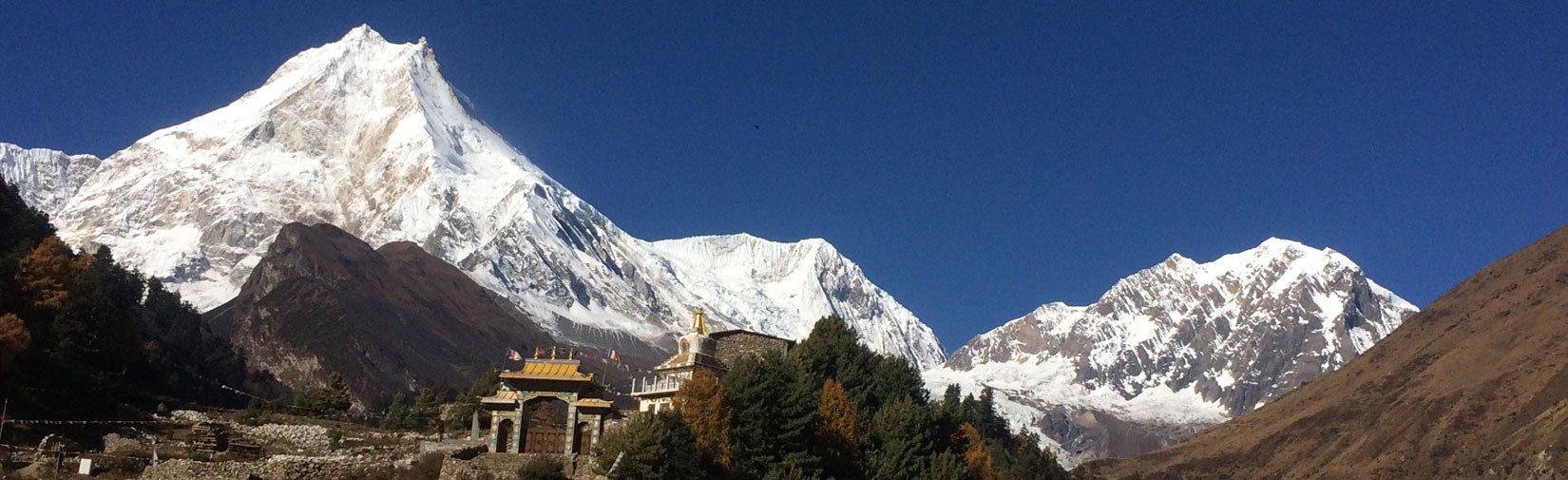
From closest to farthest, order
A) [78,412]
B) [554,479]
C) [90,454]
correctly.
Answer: [554,479] → [90,454] → [78,412]

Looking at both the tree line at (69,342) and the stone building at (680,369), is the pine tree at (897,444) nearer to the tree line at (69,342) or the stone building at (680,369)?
the stone building at (680,369)

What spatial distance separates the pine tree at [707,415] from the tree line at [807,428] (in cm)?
5

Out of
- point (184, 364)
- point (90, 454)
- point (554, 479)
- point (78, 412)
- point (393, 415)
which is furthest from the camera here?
point (184, 364)

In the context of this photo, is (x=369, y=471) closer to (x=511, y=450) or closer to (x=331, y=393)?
(x=511, y=450)

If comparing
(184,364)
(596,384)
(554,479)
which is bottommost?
(554,479)

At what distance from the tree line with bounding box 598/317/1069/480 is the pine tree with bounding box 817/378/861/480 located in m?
0.06

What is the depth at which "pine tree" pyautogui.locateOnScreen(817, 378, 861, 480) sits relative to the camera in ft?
232

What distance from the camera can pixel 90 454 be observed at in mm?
60031

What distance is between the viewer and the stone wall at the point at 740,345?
274 feet

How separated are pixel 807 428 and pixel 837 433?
3.30 metres

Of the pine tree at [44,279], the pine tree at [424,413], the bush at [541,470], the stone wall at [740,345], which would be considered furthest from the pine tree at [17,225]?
the bush at [541,470]

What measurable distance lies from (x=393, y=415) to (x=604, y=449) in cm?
3687

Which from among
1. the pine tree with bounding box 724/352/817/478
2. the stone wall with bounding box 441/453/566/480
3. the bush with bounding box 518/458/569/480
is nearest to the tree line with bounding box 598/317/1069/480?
the pine tree with bounding box 724/352/817/478

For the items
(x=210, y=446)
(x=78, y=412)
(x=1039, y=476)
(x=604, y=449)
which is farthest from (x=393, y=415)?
(x=1039, y=476)
